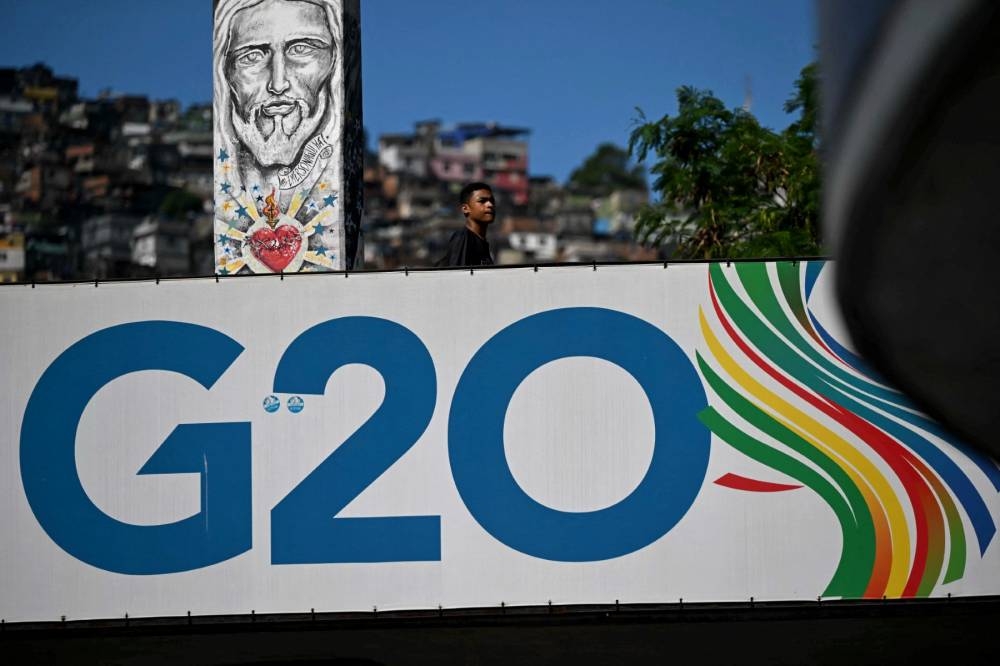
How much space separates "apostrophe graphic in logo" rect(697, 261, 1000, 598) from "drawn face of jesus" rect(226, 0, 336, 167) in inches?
213

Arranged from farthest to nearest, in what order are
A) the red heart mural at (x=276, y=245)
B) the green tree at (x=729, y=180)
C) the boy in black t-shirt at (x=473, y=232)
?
the green tree at (x=729, y=180), the red heart mural at (x=276, y=245), the boy in black t-shirt at (x=473, y=232)

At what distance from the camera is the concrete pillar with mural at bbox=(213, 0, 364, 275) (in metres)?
11.4

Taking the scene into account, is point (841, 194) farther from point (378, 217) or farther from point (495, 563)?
point (378, 217)

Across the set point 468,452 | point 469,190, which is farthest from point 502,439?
point 469,190

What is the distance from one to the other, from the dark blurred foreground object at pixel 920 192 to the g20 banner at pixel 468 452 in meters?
5.69

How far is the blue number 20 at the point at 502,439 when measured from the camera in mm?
7188

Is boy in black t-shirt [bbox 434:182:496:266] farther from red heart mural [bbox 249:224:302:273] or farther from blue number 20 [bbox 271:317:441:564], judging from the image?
red heart mural [bbox 249:224:302:273]

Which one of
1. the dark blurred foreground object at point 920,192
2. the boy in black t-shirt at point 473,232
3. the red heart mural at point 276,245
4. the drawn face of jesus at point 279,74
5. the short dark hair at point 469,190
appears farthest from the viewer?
the drawn face of jesus at point 279,74

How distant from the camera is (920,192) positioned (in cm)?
135

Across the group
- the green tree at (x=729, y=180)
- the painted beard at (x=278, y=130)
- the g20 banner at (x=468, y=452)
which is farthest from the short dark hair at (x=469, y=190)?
the green tree at (x=729, y=180)

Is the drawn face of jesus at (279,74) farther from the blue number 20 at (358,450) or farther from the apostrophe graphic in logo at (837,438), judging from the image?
the apostrophe graphic in logo at (837,438)

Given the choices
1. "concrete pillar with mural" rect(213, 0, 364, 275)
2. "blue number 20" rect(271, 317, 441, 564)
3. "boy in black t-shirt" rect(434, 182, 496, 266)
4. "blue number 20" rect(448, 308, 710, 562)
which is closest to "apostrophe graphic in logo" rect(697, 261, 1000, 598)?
"blue number 20" rect(448, 308, 710, 562)

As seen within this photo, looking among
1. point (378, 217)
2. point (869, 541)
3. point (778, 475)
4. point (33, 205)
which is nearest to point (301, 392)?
point (778, 475)

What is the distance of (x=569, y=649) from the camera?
24.6ft
